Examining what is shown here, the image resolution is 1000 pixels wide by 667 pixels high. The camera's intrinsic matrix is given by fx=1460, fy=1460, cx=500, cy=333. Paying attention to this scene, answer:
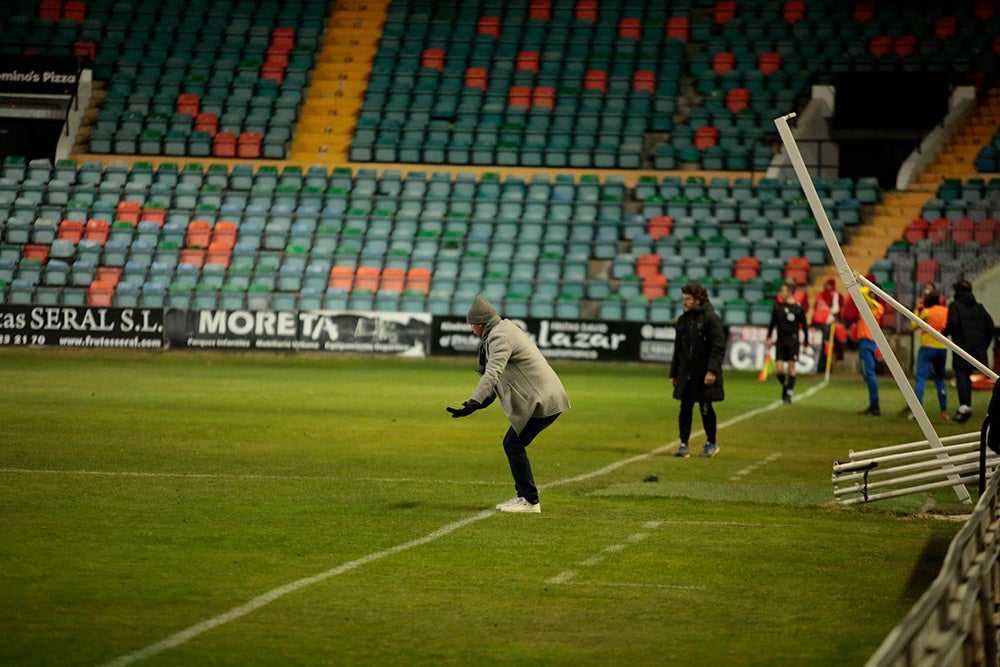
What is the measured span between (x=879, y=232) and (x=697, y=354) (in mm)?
21023

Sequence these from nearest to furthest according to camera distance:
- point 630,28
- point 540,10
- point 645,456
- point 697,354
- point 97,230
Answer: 1. point 697,354
2. point 645,456
3. point 97,230
4. point 630,28
5. point 540,10

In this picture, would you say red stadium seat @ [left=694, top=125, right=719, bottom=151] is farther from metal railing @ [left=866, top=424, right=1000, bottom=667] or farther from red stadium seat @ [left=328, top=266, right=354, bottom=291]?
metal railing @ [left=866, top=424, right=1000, bottom=667]

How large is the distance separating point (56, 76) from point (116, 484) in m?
31.6

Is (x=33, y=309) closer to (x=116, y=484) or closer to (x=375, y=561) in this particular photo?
(x=116, y=484)

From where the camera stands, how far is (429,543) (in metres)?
10.4

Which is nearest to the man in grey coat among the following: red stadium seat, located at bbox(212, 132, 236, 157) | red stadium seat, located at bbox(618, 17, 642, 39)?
red stadium seat, located at bbox(212, 132, 236, 157)

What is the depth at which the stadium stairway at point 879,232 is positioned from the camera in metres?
34.8

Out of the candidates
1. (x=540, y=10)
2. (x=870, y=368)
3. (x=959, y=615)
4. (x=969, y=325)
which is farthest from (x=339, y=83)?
(x=959, y=615)

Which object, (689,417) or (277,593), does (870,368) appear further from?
(277,593)

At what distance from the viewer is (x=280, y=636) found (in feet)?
24.8

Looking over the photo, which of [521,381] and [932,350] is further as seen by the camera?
[932,350]

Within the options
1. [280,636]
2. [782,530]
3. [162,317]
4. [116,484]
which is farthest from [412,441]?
[162,317]

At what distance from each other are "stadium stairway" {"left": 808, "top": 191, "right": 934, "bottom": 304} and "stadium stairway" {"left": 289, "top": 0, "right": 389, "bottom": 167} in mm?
13966

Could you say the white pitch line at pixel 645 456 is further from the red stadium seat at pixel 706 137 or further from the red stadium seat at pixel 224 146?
the red stadium seat at pixel 224 146
